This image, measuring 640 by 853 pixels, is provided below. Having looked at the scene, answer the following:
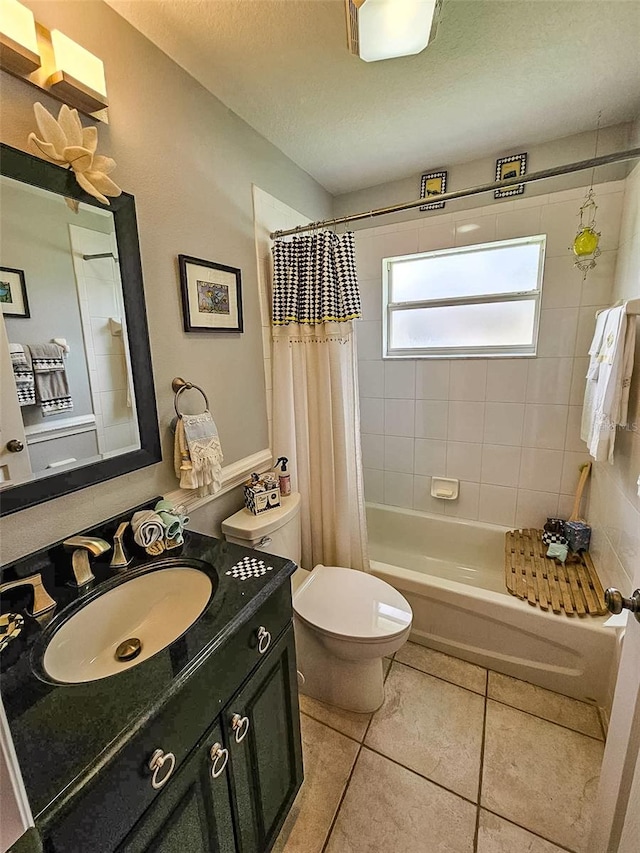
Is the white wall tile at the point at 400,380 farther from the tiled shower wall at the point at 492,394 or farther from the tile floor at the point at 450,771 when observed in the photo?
the tile floor at the point at 450,771

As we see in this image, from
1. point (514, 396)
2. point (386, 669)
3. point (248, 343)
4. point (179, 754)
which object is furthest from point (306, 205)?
point (386, 669)

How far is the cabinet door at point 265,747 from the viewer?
0.88 meters

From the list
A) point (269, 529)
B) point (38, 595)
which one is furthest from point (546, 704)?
point (38, 595)

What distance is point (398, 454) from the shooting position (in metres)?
2.52

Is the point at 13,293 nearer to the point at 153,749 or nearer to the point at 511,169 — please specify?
the point at 153,749

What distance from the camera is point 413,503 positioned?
254 cm

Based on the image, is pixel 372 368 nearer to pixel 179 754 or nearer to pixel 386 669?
pixel 386 669

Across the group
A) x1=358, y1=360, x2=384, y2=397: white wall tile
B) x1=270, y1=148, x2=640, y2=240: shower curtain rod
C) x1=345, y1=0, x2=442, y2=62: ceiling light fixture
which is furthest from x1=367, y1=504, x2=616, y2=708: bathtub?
x1=345, y1=0, x2=442, y2=62: ceiling light fixture

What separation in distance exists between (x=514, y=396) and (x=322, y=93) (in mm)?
1732

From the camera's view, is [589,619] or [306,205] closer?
[589,619]

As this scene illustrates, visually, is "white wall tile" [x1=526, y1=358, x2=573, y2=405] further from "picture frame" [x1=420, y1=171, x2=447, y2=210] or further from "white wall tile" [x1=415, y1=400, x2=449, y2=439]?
"picture frame" [x1=420, y1=171, x2=447, y2=210]

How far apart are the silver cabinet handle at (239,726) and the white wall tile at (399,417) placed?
1.87 meters

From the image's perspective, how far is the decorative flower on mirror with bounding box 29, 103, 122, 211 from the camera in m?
0.89

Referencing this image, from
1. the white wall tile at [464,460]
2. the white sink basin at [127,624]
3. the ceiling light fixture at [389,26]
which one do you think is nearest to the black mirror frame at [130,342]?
the white sink basin at [127,624]
